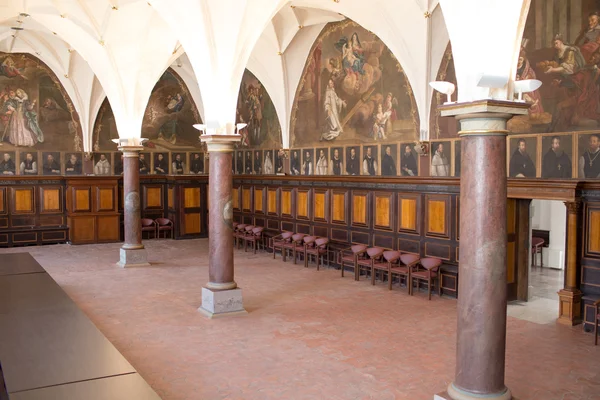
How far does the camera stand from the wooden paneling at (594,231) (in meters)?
9.84

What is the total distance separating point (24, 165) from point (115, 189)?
11.0 ft

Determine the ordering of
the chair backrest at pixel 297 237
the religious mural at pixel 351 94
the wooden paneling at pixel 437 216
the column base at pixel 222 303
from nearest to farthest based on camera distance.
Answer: the column base at pixel 222 303
the wooden paneling at pixel 437 216
the religious mural at pixel 351 94
the chair backrest at pixel 297 237

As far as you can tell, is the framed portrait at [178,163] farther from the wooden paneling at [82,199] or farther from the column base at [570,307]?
the column base at [570,307]

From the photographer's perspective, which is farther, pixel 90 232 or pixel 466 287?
pixel 90 232

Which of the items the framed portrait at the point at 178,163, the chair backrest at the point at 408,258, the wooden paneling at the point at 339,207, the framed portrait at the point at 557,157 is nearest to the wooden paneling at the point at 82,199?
the framed portrait at the point at 178,163

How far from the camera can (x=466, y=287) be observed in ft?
19.1

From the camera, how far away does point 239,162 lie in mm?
22047

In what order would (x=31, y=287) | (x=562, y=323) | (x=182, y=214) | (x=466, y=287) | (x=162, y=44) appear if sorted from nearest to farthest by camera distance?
(x=466, y=287), (x=31, y=287), (x=562, y=323), (x=162, y=44), (x=182, y=214)

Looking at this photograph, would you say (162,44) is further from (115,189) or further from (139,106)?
(115,189)

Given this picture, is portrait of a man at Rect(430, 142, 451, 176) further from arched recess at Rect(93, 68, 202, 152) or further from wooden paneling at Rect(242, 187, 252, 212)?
arched recess at Rect(93, 68, 202, 152)

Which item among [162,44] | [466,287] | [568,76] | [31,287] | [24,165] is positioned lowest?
[31,287]

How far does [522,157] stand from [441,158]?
2.08 metres

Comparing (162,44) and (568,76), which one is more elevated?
(162,44)

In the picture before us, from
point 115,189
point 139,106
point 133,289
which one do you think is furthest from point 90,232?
point 133,289
